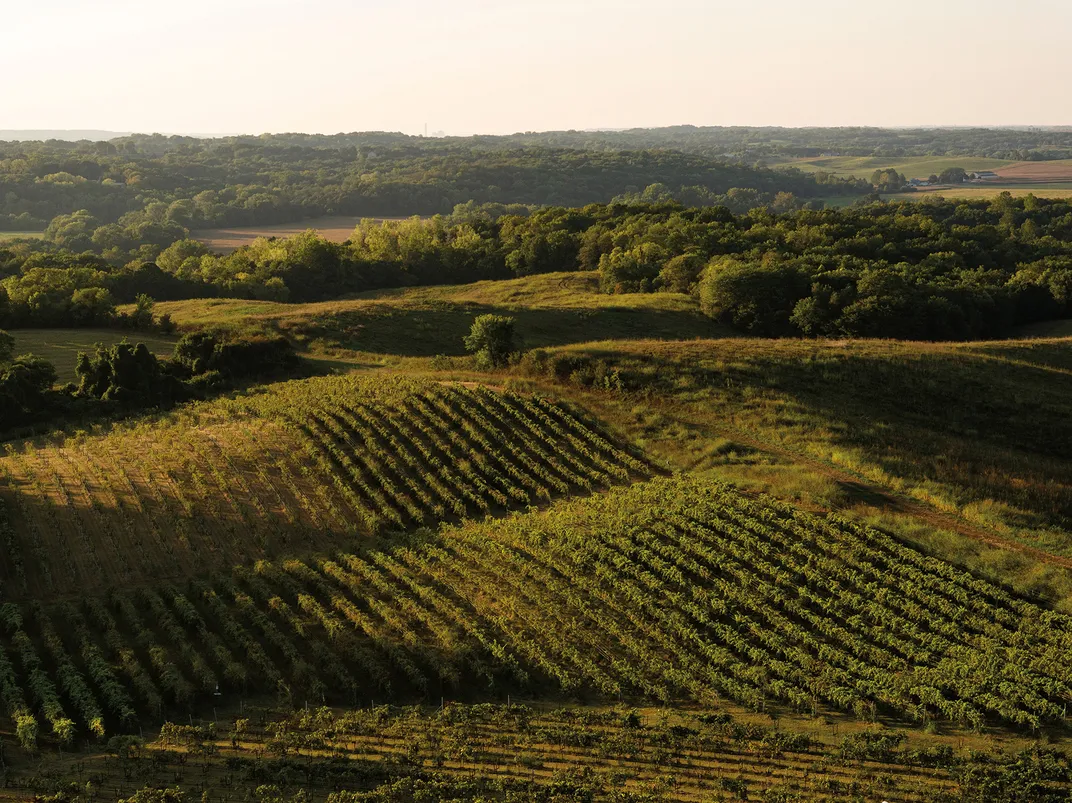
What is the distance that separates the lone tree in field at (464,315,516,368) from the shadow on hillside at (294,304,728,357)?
Result: 9871 millimetres

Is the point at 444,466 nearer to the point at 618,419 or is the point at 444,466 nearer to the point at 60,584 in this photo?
the point at 618,419

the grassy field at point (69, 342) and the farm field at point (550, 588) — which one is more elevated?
the grassy field at point (69, 342)

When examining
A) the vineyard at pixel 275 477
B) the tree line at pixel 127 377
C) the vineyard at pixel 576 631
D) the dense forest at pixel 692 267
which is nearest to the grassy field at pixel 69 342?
the dense forest at pixel 692 267

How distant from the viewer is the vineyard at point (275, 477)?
115ft

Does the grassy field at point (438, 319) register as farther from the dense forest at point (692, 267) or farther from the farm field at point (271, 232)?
the farm field at point (271, 232)

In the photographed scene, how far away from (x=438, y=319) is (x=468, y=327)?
295cm

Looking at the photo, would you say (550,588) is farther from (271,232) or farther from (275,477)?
(271,232)

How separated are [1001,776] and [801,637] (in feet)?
24.4

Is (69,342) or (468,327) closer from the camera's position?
(69,342)

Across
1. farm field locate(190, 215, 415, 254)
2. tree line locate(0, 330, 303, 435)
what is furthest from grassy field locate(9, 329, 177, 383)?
farm field locate(190, 215, 415, 254)

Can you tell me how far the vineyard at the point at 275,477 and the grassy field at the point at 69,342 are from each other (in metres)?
18.6

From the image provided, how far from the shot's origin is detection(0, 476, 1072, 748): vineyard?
1015 inches

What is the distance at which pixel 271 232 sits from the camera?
173 m

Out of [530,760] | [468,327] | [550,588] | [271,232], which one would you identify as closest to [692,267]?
[468,327]
